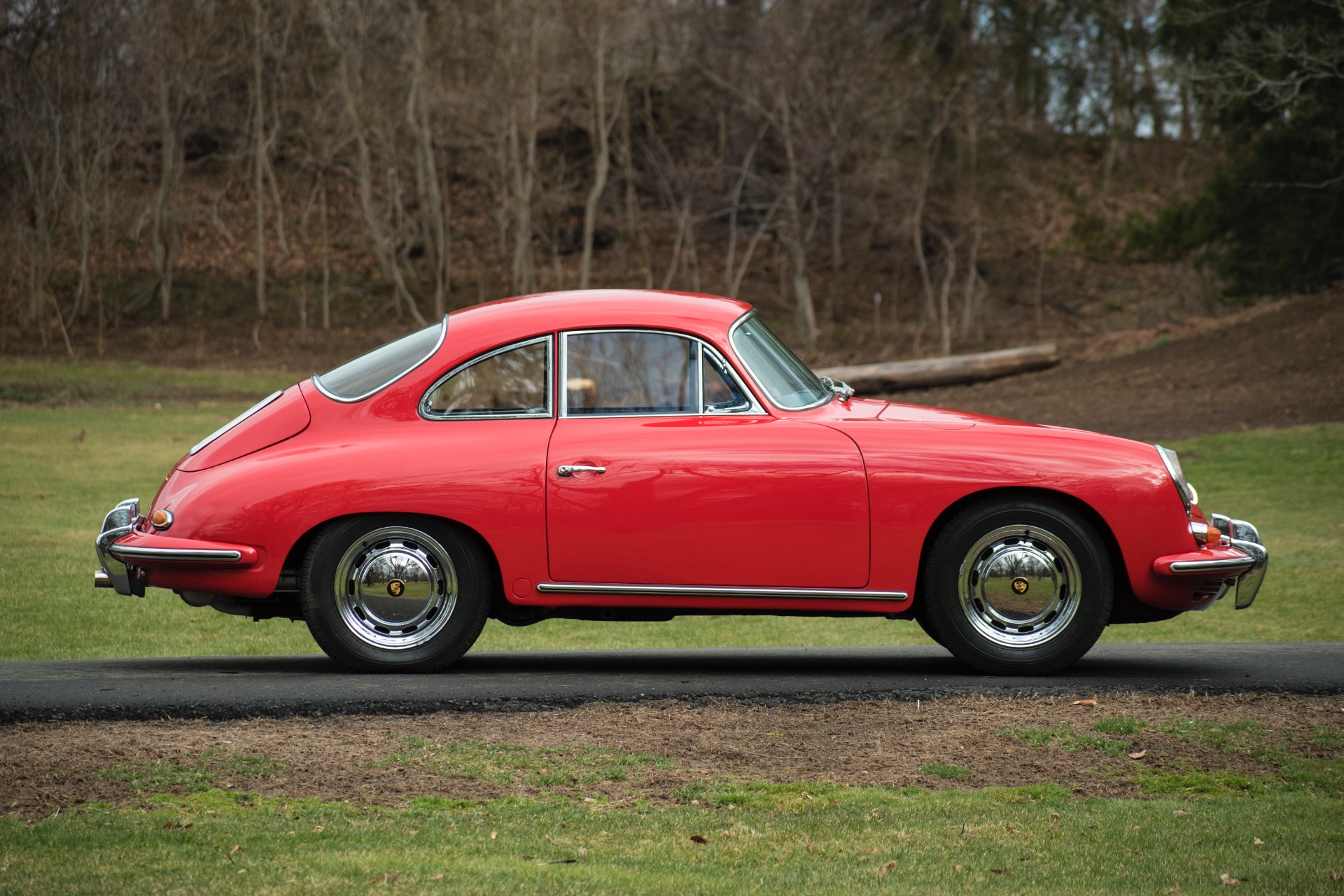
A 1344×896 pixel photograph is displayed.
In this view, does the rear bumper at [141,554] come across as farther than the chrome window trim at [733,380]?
No

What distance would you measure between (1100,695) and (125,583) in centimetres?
447

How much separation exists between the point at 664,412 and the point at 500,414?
2.51 ft

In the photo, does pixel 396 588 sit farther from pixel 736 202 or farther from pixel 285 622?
pixel 736 202

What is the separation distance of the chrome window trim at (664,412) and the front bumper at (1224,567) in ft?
6.41

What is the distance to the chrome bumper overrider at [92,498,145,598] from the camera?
636 cm

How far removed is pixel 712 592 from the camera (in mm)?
6188

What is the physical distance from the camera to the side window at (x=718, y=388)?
6359 mm

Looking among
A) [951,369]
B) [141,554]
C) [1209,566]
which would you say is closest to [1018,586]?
[1209,566]

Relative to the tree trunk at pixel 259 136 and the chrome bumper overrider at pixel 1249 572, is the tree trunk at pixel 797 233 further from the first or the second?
the chrome bumper overrider at pixel 1249 572

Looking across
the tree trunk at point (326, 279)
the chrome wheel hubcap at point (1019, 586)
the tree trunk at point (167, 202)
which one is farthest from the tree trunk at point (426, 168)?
the chrome wheel hubcap at point (1019, 586)

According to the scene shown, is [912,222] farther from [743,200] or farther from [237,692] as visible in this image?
[237,692]

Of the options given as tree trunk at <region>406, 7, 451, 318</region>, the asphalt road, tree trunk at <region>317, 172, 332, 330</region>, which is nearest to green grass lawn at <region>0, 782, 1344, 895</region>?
the asphalt road

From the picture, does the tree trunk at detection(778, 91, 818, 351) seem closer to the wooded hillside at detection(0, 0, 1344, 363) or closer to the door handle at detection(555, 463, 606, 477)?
the wooded hillside at detection(0, 0, 1344, 363)

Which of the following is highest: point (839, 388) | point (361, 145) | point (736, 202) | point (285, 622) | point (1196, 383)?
point (361, 145)
